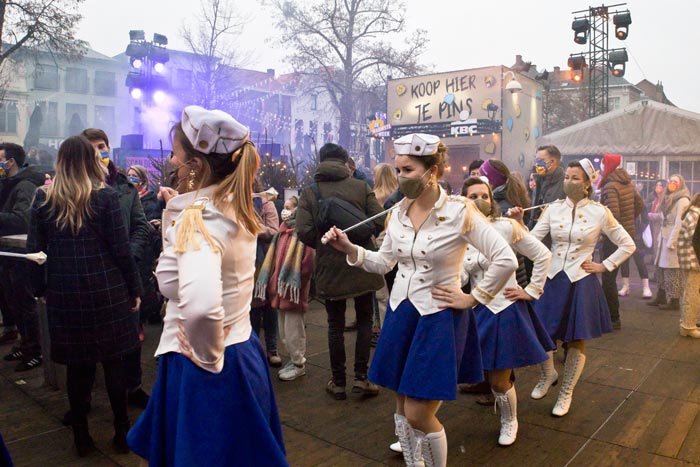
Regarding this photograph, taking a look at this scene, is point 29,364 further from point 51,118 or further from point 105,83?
point 105,83

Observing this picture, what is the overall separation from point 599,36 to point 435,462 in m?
22.5

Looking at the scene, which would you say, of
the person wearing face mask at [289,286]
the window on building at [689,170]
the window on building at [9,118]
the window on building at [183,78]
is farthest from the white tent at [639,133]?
the window on building at [9,118]

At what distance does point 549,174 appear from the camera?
658cm

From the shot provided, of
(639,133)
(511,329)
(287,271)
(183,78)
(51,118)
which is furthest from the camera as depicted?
(51,118)

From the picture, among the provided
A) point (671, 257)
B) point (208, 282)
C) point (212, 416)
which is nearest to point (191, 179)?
point (208, 282)

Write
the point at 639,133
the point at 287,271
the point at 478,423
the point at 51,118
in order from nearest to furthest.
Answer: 1. the point at 478,423
2. the point at 287,271
3. the point at 639,133
4. the point at 51,118

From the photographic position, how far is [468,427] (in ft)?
14.0

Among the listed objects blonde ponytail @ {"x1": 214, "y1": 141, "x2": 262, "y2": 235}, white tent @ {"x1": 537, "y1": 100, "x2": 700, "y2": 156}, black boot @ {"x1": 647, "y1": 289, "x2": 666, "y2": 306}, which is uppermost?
white tent @ {"x1": 537, "y1": 100, "x2": 700, "y2": 156}

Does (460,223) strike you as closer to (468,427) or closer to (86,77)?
(468,427)

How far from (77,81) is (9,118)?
10452 millimetres

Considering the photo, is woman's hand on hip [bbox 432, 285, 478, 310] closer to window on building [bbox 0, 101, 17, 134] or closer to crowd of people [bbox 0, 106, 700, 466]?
crowd of people [bbox 0, 106, 700, 466]

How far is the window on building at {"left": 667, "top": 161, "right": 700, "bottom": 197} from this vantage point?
15711 millimetres

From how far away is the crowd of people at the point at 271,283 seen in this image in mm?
1914

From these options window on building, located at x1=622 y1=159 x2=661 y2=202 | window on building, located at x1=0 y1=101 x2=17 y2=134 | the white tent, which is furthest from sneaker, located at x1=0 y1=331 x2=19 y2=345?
window on building, located at x1=0 y1=101 x2=17 y2=134
